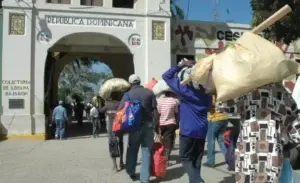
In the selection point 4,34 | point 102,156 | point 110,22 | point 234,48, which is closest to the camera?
point 234,48

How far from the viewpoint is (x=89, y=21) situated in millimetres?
15141

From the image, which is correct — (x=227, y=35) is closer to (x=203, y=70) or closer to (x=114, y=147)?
(x=114, y=147)

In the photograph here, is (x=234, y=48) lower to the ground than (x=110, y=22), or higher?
lower

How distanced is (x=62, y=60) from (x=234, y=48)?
2013cm

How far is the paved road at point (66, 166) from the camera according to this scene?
7.41 metres

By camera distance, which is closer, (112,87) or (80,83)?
(112,87)

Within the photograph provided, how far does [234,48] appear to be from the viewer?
388 cm

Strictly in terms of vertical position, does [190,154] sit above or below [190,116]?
below

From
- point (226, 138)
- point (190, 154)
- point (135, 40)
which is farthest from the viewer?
point (135, 40)

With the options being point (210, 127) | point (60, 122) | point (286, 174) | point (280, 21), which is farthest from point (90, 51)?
point (286, 174)

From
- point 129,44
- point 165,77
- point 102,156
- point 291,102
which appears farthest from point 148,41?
point 291,102

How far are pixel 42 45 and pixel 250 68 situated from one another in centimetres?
1209

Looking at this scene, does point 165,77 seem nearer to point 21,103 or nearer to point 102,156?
point 102,156

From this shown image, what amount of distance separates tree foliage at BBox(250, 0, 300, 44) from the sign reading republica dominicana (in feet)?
18.4
